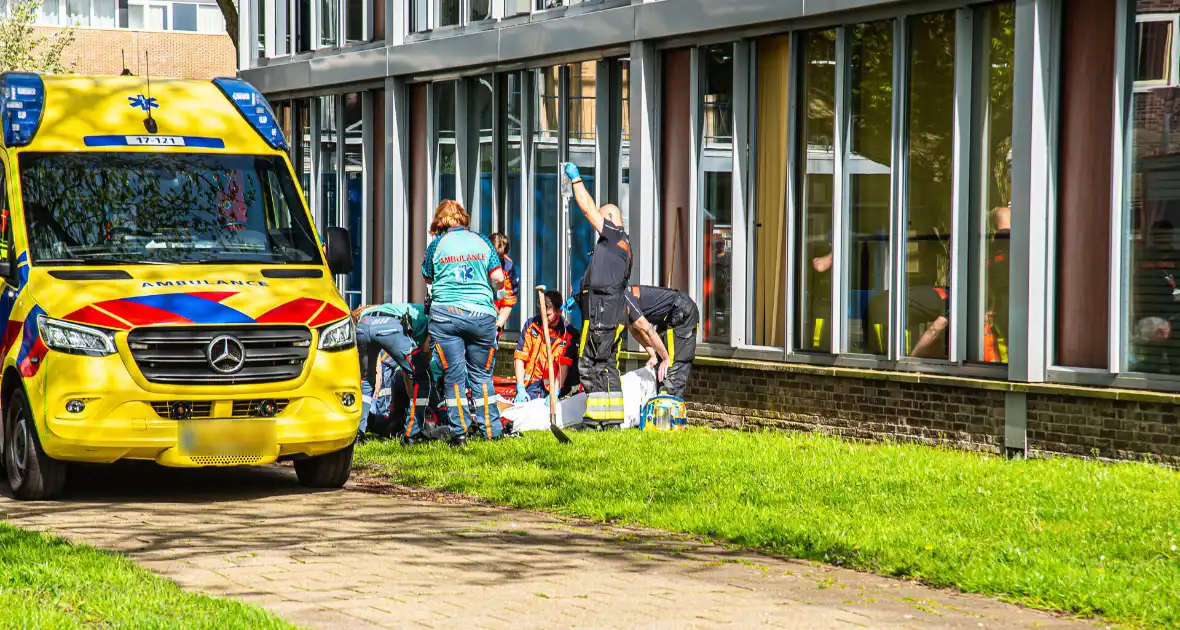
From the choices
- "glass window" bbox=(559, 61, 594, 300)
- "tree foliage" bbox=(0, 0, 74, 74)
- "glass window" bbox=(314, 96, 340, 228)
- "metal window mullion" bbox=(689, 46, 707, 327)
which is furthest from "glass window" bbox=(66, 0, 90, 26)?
"metal window mullion" bbox=(689, 46, 707, 327)

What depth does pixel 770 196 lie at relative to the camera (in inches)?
555

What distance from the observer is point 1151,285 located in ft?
36.1

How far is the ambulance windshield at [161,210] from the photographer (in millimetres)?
10195

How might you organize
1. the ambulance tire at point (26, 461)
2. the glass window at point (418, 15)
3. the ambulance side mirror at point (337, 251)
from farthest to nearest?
the glass window at point (418, 15) → the ambulance side mirror at point (337, 251) → the ambulance tire at point (26, 461)

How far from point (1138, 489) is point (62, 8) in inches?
1755

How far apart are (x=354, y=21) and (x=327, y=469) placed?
11.1 meters

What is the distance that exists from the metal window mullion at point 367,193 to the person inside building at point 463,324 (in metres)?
7.64

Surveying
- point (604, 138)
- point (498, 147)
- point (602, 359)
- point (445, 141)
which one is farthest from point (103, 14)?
point (602, 359)

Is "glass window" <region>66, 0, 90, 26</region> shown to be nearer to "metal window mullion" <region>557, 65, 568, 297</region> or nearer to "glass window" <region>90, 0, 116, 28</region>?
"glass window" <region>90, 0, 116, 28</region>

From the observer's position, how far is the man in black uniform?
14055 millimetres

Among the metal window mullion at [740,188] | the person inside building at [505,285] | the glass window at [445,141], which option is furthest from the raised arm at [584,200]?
the glass window at [445,141]

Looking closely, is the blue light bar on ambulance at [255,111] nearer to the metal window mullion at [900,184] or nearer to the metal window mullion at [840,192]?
the metal window mullion at [840,192]

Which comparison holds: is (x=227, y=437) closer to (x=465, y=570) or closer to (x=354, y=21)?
(x=465, y=570)

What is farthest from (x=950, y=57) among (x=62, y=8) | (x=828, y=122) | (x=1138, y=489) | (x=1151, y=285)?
(x=62, y=8)
